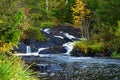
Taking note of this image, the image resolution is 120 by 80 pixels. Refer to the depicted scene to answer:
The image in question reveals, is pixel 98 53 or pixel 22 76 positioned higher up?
pixel 22 76

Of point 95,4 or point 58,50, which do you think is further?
point 95,4

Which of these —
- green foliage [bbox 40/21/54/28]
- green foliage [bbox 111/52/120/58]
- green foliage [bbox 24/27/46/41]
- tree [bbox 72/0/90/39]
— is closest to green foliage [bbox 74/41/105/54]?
green foliage [bbox 111/52/120/58]

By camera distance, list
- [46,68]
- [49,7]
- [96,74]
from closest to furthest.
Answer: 1. [96,74]
2. [46,68]
3. [49,7]

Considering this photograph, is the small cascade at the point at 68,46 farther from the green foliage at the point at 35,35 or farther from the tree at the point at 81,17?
the tree at the point at 81,17

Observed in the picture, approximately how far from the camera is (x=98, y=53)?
158ft

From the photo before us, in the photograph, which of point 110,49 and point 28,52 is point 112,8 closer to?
point 110,49

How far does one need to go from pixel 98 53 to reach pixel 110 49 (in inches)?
58.4

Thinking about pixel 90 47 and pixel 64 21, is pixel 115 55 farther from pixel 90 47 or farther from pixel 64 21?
pixel 64 21

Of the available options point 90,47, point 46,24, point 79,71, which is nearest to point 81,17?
point 46,24

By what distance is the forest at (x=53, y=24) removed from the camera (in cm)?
1819

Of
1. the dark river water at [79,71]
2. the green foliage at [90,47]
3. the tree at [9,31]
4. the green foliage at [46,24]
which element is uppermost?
the tree at [9,31]

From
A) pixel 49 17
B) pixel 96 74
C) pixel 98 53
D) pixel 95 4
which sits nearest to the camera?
pixel 96 74

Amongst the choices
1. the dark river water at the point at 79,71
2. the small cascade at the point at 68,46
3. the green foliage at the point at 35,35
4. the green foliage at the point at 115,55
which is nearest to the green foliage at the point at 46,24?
the green foliage at the point at 35,35

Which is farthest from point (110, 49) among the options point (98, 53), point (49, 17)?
point (49, 17)
